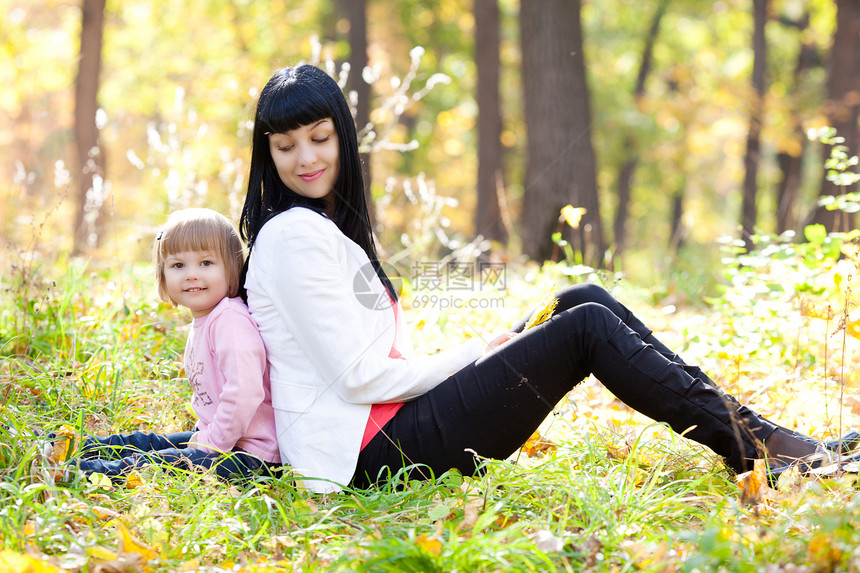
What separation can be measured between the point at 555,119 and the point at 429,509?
15.0ft

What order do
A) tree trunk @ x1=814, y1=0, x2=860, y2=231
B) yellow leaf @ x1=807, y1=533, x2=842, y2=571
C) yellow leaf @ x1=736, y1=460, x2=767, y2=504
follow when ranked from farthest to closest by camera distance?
tree trunk @ x1=814, y1=0, x2=860, y2=231
yellow leaf @ x1=736, y1=460, x2=767, y2=504
yellow leaf @ x1=807, y1=533, x2=842, y2=571

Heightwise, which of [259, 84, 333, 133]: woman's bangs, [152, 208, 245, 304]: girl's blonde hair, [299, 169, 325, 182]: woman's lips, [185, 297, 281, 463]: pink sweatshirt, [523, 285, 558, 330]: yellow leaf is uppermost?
[259, 84, 333, 133]: woman's bangs

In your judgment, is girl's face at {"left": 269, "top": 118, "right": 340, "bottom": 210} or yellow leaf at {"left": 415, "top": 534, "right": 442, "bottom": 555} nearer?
yellow leaf at {"left": 415, "top": 534, "right": 442, "bottom": 555}

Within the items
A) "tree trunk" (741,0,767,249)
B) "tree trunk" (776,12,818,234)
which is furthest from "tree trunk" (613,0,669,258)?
"tree trunk" (741,0,767,249)

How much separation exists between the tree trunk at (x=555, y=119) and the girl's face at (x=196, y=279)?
382 centimetres

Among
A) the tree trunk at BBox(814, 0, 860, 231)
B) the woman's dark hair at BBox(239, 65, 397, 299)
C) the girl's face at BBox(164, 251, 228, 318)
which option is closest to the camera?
the woman's dark hair at BBox(239, 65, 397, 299)

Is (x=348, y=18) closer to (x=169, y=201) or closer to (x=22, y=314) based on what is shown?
(x=169, y=201)

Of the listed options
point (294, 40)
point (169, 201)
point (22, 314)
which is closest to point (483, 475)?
point (22, 314)

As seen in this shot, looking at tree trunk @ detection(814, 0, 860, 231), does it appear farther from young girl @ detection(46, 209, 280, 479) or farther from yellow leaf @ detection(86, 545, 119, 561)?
yellow leaf @ detection(86, 545, 119, 561)

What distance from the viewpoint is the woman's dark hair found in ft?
7.28

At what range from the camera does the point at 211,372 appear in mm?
2295

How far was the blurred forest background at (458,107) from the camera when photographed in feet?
16.1

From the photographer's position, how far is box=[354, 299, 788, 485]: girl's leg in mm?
2049

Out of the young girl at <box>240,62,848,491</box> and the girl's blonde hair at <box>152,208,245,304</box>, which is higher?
the girl's blonde hair at <box>152,208,245,304</box>
